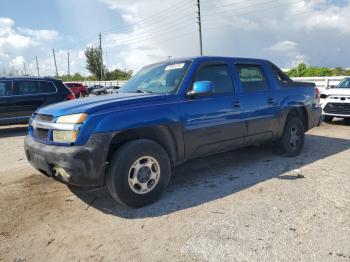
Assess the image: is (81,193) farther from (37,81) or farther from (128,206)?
(37,81)

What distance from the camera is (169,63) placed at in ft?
17.1

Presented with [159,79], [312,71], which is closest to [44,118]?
[159,79]

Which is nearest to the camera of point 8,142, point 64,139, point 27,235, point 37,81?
point 27,235

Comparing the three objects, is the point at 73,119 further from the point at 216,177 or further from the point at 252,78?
the point at 252,78

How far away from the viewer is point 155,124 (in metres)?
4.23

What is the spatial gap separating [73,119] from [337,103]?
9.11m

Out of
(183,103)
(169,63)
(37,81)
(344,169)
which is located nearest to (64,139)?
(183,103)

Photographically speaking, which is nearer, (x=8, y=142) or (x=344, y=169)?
(x=344, y=169)

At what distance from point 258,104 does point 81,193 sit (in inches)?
118

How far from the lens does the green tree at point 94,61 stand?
229ft

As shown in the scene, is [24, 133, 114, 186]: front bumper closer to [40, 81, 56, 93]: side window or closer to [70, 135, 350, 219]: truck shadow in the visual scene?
[70, 135, 350, 219]: truck shadow

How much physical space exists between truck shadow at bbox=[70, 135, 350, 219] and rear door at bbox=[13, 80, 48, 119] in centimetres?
685

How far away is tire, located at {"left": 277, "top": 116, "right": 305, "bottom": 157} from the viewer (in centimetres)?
636

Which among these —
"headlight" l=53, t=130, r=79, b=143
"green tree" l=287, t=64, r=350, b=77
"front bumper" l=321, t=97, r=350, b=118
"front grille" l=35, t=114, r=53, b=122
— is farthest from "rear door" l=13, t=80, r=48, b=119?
"green tree" l=287, t=64, r=350, b=77
